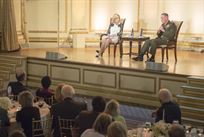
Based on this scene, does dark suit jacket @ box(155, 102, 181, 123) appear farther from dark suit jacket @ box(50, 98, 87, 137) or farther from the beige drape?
the beige drape

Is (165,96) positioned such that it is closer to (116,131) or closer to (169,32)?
(116,131)

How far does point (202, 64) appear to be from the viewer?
9266 mm

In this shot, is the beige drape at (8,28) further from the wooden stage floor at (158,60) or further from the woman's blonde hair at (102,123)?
the woman's blonde hair at (102,123)

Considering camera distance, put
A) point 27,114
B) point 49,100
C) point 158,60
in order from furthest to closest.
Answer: point 158,60 → point 49,100 → point 27,114

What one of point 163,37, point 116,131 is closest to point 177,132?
point 116,131

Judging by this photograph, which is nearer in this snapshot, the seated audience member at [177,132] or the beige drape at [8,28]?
the seated audience member at [177,132]

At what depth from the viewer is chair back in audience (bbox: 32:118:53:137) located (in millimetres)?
4887

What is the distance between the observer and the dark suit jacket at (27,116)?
487 cm

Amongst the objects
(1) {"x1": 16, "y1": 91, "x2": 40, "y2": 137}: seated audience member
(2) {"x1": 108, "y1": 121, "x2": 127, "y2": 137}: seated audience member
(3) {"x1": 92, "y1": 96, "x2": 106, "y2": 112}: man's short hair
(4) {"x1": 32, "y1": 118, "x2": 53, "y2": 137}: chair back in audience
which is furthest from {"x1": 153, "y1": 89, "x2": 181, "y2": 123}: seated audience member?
(2) {"x1": 108, "y1": 121, "x2": 127, "y2": 137}: seated audience member

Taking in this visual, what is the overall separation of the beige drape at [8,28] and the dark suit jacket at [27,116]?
636 centimetres

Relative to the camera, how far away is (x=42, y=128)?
5.02 metres

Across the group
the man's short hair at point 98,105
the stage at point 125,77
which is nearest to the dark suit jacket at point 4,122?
the man's short hair at point 98,105

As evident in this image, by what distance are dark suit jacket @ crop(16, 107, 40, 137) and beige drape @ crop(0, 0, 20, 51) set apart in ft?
20.9

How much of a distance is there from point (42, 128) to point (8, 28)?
655 centimetres
